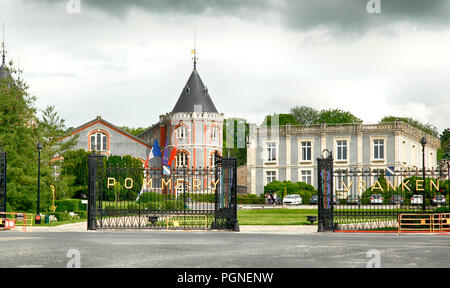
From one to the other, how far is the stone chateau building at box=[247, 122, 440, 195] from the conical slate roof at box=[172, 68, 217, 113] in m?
13.7

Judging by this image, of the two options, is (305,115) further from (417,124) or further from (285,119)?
(417,124)

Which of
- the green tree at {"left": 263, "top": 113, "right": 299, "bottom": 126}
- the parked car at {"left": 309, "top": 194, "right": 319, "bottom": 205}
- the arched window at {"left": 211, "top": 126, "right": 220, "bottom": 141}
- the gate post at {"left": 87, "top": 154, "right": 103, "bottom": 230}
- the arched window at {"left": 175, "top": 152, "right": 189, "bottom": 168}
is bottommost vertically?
the parked car at {"left": 309, "top": 194, "right": 319, "bottom": 205}

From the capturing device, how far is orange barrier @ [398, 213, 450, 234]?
23.6 metres

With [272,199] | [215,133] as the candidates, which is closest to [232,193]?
[272,199]

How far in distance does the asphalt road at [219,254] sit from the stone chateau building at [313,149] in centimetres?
4660

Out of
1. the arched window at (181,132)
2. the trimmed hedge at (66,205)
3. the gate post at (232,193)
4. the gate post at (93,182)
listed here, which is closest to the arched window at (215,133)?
the arched window at (181,132)

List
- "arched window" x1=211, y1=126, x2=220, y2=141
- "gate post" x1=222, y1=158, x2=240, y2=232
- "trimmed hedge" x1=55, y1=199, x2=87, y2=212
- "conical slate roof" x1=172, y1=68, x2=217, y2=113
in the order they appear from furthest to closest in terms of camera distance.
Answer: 1. "conical slate roof" x1=172, y1=68, x2=217, y2=113
2. "arched window" x1=211, y1=126, x2=220, y2=141
3. "trimmed hedge" x1=55, y1=199, x2=87, y2=212
4. "gate post" x1=222, y1=158, x2=240, y2=232

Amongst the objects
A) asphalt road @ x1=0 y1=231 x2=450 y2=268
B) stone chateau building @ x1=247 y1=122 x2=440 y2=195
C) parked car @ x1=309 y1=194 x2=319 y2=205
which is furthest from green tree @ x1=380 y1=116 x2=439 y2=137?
asphalt road @ x1=0 y1=231 x2=450 y2=268

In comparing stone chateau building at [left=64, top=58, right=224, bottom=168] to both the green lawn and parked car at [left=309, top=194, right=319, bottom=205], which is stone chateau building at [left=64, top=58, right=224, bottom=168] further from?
the green lawn

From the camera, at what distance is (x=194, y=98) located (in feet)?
258

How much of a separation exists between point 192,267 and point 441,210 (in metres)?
17.9

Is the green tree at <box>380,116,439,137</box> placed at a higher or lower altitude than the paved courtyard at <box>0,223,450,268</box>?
higher
